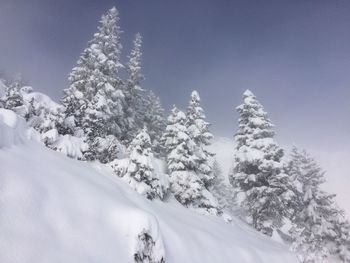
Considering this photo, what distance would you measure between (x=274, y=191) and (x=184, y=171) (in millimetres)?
8310

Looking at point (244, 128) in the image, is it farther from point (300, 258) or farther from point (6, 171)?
point (6, 171)

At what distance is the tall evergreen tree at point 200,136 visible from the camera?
917 inches

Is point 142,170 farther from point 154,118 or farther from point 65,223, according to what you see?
point 154,118

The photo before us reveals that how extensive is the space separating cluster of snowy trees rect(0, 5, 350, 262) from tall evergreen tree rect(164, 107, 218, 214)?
0.07m

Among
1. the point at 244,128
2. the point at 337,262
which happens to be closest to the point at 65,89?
the point at 244,128

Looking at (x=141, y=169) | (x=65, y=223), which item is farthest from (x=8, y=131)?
(x=141, y=169)

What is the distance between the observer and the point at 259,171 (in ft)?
85.7

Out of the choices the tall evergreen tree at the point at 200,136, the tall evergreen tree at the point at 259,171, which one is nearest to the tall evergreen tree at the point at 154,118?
the tall evergreen tree at the point at 200,136

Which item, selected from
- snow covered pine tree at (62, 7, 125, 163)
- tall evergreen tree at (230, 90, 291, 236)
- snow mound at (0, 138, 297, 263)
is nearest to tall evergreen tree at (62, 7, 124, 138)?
snow covered pine tree at (62, 7, 125, 163)

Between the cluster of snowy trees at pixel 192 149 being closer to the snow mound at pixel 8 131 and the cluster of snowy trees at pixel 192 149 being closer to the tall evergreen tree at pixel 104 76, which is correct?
the tall evergreen tree at pixel 104 76

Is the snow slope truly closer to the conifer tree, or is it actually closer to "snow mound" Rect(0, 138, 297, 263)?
"snow mound" Rect(0, 138, 297, 263)

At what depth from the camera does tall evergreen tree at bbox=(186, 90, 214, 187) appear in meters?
23.3

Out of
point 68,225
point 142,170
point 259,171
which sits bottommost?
point 68,225

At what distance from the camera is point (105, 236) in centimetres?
619
